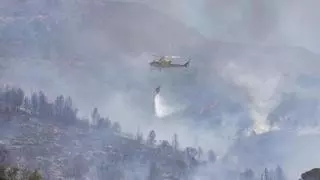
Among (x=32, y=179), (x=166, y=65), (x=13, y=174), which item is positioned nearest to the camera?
(x=32, y=179)

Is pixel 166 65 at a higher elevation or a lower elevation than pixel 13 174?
higher

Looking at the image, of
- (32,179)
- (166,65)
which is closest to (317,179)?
(32,179)

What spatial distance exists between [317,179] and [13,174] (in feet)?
114

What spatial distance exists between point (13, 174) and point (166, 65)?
63.5 m

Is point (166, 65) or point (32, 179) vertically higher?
point (166, 65)

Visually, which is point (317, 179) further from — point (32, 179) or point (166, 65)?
point (166, 65)

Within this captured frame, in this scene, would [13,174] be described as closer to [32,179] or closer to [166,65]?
[32,179]

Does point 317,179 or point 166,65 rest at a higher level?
point 166,65

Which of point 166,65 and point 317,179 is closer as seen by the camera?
point 317,179

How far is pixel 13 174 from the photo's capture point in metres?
68.2

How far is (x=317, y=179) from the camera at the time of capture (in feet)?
217

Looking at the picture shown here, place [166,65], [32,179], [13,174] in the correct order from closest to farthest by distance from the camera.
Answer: [32,179], [13,174], [166,65]

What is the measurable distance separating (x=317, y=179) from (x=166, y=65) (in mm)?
64915

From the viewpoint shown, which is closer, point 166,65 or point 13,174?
point 13,174
